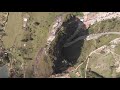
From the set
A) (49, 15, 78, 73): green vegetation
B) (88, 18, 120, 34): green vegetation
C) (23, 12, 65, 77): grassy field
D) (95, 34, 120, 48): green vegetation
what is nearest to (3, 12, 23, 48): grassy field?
(23, 12, 65, 77): grassy field

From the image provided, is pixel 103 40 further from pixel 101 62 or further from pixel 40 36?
pixel 40 36

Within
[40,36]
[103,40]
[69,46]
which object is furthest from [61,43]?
[103,40]

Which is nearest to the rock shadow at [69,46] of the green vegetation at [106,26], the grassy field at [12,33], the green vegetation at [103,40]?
the green vegetation at [106,26]

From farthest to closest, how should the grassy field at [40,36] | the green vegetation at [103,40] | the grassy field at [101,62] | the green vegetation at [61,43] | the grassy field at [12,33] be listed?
the green vegetation at [103,40] → the green vegetation at [61,43] → the grassy field at [101,62] → the grassy field at [12,33] → the grassy field at [40,36]

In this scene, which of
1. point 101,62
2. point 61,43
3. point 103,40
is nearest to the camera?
point 101,62

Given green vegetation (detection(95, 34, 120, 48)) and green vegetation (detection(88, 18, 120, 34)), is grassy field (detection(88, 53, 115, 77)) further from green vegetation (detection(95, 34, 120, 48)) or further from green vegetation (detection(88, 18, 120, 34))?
green vegetation (detection(88, 18, 120, 34))

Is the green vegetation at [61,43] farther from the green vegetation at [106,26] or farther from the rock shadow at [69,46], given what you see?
the green vegetation at [106,26]

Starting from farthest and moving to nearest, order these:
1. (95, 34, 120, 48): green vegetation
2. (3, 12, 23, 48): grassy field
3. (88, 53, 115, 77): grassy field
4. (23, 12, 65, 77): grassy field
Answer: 1. (95, 34, 120, 48): green vegetation
2. (88, 53, 115, 77): grassy field
3. (3, 12, 23, 48): grassy field
4. (23, 12, 65, 77): grassy field
